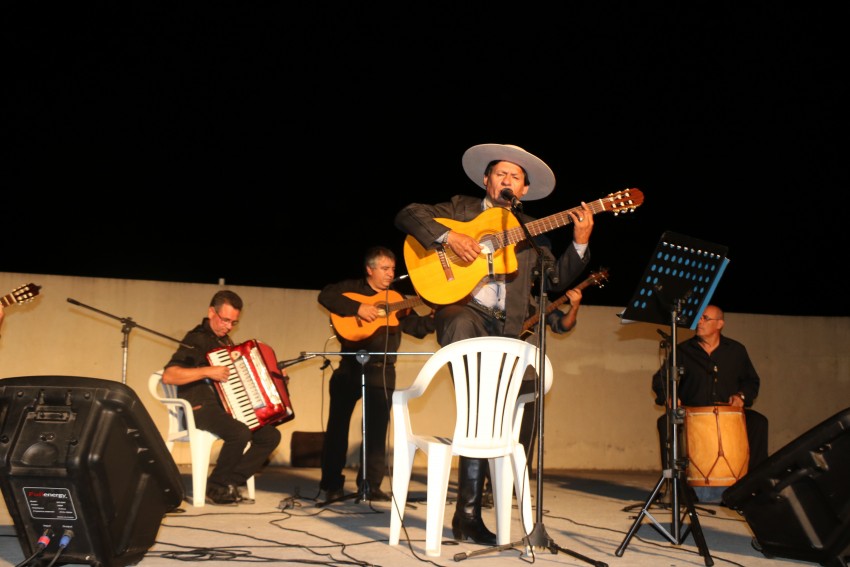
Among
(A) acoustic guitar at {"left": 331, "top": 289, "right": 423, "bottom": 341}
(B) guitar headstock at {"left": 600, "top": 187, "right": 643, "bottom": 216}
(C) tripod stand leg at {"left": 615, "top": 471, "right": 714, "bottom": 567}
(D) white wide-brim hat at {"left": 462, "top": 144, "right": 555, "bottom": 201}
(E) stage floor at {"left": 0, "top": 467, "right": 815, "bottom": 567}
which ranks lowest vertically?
(E) stage floor at {"left": 0, "top": 467, "right": 815, "bottom": 567}

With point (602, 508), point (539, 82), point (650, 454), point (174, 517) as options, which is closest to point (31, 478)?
point (174, 517)

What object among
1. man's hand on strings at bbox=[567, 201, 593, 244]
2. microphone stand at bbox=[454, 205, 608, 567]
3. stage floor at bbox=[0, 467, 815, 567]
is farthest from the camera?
man's hand on strings at bbox=[567, 201, 593, 244]

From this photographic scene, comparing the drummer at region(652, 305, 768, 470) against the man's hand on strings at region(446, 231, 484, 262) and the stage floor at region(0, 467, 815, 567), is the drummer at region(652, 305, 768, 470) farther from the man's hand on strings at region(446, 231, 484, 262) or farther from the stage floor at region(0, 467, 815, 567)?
the man's hand on strings at region(446, 231, 484, 262)

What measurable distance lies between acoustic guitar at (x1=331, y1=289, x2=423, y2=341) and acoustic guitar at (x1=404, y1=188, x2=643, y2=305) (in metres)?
1.60

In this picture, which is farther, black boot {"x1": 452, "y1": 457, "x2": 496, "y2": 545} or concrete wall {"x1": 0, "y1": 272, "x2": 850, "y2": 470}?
concrete wall {"x1": 0, "y1": 272, "x2": 850, "y2": 470}

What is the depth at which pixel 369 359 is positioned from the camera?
263 inches

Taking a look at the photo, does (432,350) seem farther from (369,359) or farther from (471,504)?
(471,504)

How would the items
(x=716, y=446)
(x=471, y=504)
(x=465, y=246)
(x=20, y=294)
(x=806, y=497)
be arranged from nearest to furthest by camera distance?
(x=806, y=497) < (x=471, y=504) < (x=465, y=246) < (x=716, y=446) < (x=20, y=294)

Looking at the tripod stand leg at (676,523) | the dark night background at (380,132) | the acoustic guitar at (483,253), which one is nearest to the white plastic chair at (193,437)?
the acoustic guitar at (483,253)

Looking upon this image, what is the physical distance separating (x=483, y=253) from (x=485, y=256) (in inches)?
0.8

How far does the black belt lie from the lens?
493 centimetres

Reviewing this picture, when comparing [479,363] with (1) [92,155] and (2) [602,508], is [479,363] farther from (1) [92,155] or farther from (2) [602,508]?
(1) [92,155]

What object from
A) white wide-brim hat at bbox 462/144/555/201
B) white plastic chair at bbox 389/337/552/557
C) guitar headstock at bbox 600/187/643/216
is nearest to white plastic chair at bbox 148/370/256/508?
white plastic chair at bbox 389/337/552/557

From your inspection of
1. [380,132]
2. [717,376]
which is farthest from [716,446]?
[380,132]
